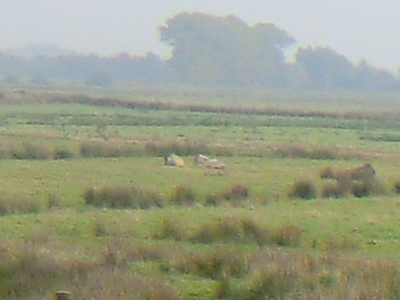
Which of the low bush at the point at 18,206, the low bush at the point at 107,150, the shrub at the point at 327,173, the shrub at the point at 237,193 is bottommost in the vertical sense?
the low bush at the point at 18,206

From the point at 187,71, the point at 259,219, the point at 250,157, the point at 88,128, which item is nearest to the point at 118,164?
the point at 250,157

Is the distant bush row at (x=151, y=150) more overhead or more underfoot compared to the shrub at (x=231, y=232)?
more overhead

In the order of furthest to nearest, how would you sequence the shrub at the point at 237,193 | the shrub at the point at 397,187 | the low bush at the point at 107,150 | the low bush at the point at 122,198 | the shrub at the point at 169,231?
the low bush at the point at 107,150 → the shrub at the point at 397,187 → the shrub at the point at 237,193 → the low bush at the point at 122,198 → the shrub at the point at 169,231

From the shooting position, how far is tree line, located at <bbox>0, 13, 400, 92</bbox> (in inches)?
6147

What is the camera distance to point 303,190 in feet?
91.1

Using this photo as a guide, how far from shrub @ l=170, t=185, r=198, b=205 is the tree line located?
117929 mm

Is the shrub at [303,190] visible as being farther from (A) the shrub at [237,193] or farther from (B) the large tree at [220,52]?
(B) the large tree at [220,52]

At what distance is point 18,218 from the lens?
22453 millimetres

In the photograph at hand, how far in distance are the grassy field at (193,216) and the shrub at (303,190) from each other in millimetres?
65

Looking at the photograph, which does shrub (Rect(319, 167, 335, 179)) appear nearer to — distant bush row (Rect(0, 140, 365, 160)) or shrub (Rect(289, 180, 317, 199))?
shrub (Rect(289, 180, 317, 199))

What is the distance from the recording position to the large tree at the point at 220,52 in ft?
512

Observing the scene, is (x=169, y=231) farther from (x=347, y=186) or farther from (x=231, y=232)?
(x=347, y=186)

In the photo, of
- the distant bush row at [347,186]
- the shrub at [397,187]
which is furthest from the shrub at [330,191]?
the shrub at [397,187]

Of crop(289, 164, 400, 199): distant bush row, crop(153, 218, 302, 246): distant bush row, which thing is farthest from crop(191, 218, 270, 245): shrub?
crop(289, 164, 400, 199): distant bush row
